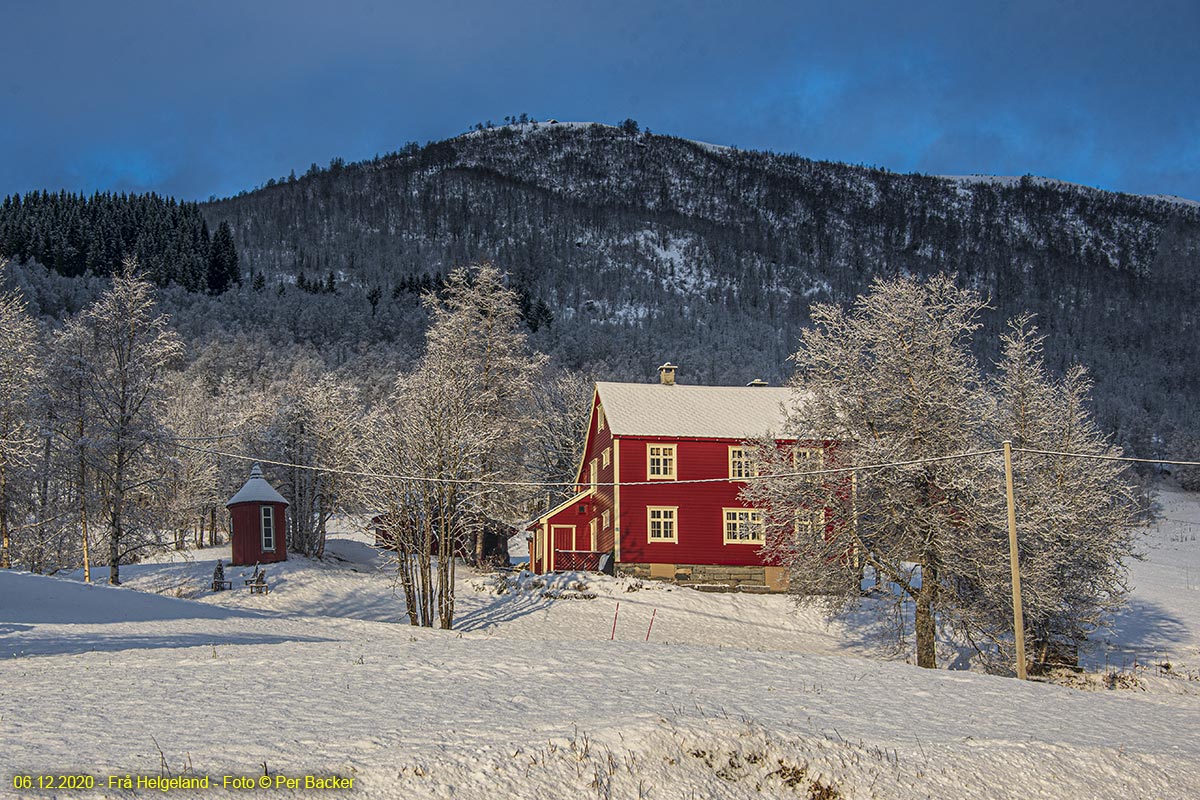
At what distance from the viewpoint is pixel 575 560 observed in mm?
42906

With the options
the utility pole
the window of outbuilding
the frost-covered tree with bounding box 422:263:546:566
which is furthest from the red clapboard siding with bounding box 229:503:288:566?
the utility pole

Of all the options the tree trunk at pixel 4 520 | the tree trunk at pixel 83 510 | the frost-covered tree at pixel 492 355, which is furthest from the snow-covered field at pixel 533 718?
the frost-covered tree at pixel 492 355

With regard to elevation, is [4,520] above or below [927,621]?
above

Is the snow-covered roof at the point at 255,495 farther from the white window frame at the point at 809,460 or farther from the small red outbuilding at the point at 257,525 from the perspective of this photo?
the white window frame at the point at 809,460

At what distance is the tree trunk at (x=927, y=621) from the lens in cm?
2580

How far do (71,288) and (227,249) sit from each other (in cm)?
3612

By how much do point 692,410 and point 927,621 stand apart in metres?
20.2

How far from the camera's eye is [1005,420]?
31.9 m

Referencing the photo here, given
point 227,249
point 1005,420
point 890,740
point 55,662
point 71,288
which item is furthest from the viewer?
point 227,249

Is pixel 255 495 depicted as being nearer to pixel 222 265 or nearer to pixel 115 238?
pixel 222 265

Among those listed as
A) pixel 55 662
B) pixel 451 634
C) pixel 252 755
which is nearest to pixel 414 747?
pixel 252 755

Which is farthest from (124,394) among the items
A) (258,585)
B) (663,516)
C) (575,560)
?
(663,516)

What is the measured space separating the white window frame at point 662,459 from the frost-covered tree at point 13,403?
82.7 feet

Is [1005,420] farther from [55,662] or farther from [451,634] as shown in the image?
[55,662]
